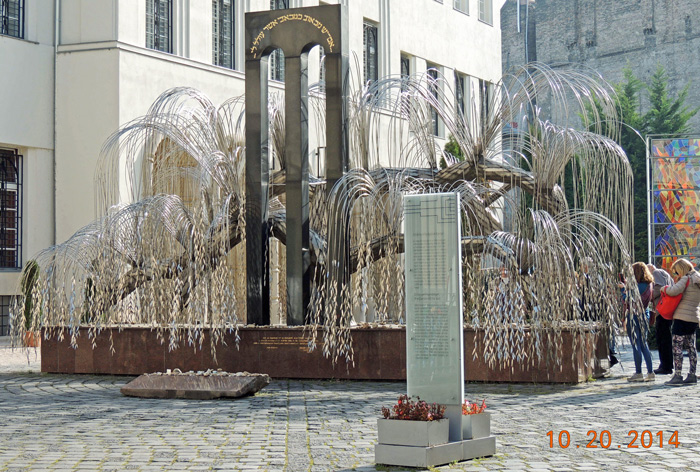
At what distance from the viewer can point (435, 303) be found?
8148mm

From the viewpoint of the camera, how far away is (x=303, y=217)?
1534 centimetres

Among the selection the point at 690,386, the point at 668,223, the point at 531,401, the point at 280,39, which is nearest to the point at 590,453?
the point at 531,401

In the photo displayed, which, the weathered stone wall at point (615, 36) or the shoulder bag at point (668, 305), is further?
the weathered stone wall at point (615, 36)

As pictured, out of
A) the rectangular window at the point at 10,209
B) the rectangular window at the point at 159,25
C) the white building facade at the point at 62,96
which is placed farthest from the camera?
the rectangular window at the point at 159,25

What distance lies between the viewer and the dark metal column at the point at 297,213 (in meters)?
15.3

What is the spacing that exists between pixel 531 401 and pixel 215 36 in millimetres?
16826

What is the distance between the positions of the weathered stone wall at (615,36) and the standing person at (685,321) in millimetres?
34691

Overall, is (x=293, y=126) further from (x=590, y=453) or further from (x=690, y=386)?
(x=590, y=453)

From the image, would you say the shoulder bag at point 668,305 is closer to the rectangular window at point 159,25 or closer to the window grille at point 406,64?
the rectangular window at point 159,25

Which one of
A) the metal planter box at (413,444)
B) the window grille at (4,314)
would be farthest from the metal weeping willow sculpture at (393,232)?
the window grille at (4,314)

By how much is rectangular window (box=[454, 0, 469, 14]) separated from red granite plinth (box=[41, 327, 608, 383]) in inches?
960

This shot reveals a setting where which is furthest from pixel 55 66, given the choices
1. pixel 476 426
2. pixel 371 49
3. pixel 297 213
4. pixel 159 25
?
pixel 476 426

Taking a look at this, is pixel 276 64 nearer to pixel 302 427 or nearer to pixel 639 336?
pixel 639 336
